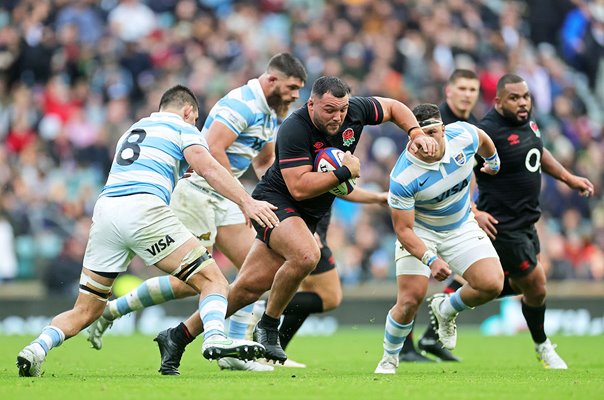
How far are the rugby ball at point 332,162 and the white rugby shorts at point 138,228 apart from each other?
1324mm

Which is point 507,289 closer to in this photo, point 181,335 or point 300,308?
point 300,308

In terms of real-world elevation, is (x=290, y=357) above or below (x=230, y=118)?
below

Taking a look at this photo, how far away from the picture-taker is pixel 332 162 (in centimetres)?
941

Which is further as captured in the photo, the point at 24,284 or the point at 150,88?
the point at 150,88

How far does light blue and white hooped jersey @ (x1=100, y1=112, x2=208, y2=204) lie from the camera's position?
9.02 meters

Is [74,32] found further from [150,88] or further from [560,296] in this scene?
[560,296]

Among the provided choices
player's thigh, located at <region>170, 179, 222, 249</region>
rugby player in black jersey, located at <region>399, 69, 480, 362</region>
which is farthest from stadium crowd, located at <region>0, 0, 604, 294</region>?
player's thigh, located at <region>170, 179, 222, 249</region>

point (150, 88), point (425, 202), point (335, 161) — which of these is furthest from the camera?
point (150, 88)

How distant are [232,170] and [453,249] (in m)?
2.38

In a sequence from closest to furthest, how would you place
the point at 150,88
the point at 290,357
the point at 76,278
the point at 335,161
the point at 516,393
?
the point at 516,393, the point at 335,161, the point at 290,357, the point at 76,278, the point at 150,88

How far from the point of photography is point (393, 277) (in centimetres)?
1830

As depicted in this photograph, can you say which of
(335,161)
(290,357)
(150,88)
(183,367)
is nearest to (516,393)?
(335,161)

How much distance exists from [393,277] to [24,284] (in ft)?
19.5

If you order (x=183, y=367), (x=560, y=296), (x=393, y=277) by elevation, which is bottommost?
(x=560, y=296)
